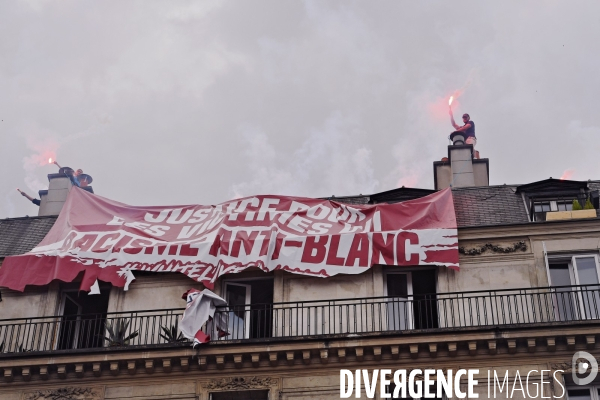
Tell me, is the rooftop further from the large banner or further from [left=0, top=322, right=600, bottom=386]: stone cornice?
[left=0, top=322, right=600, bottom=386]: stone cornice

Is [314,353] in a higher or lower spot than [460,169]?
lower

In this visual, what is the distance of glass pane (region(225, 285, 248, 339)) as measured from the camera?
834 inches

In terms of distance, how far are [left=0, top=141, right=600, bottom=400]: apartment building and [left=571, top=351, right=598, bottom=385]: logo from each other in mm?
137

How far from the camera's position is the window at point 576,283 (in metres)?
20.1

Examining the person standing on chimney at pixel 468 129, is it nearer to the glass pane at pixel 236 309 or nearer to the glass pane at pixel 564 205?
the glass pane at pixel 564 205

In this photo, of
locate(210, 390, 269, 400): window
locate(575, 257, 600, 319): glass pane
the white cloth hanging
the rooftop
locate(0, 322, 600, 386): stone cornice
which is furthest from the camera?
the rooftop

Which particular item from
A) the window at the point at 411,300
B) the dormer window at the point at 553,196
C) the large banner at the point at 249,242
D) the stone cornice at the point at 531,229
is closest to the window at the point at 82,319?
the large banner at the point at 249,242

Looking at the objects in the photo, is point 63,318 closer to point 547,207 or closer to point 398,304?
point 398,304

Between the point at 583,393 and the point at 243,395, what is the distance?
275 inches

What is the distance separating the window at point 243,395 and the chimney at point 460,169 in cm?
882

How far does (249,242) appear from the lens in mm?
22203

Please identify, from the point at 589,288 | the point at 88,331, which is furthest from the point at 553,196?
the point at 88,331

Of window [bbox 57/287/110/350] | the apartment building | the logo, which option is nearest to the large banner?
the apartment building

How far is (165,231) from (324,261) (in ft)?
14.0
